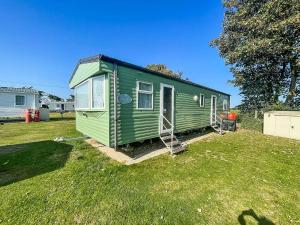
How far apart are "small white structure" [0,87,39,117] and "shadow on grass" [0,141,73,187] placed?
15012 millimetres

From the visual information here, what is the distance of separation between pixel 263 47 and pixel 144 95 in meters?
12.9

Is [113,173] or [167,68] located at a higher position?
[167,68]

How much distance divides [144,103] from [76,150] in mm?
3367

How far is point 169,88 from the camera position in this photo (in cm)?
880

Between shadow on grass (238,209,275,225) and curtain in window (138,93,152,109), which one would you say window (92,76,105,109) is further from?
shadow on grass (238,209,275,225)

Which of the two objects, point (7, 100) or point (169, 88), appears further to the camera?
point (7, 100)

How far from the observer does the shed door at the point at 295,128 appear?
11.3 m

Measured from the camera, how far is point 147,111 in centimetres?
738

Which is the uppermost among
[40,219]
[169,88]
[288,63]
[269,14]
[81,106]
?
[269,14]

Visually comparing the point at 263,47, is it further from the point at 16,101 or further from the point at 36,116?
the point at 16,101

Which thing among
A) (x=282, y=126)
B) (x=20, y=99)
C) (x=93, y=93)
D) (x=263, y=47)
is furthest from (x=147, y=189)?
(x=20, y=99)

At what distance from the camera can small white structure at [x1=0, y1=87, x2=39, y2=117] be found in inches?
744

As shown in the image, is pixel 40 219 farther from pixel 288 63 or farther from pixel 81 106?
pixel 288 63

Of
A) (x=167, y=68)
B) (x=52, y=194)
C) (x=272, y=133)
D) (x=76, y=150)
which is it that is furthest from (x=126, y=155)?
(x=167, y=68)
